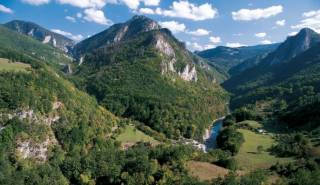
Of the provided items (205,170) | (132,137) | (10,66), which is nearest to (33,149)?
(132,137)

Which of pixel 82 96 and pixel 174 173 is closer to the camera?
pixel 174 173

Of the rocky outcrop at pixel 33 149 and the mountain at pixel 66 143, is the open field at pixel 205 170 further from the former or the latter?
the rocky outcrop at pixel 33 149

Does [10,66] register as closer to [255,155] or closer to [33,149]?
[33,149]

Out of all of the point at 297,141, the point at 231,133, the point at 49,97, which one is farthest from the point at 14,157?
the point at 297,141

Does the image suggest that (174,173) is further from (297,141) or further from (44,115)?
(44,115)

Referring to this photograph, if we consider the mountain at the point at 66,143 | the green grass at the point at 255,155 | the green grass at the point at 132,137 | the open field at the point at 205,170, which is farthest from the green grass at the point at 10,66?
the green grass at the point at 255,155

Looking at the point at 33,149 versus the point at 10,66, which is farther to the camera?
the point at 10,66
